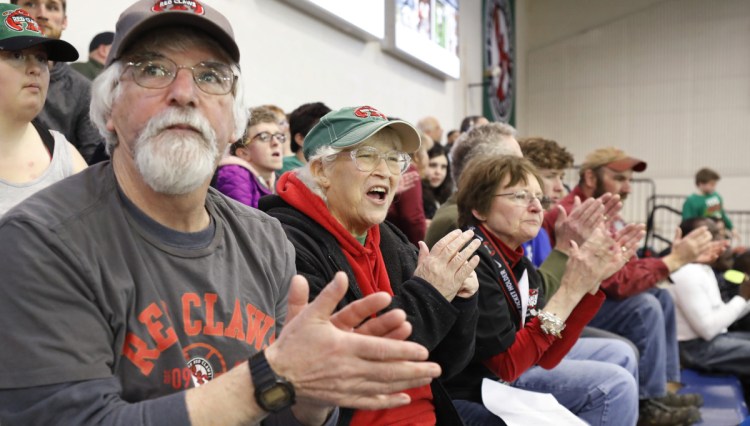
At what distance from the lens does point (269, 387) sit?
1104mm

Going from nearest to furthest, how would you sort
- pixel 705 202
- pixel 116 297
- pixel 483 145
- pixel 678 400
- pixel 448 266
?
pixel 116 297, pixel 448 266, pixel 483 145, pixel 678 400, pixel 705 202

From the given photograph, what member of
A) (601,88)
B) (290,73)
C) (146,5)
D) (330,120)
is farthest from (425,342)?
(601,88)

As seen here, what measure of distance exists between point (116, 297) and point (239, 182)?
2.32 metres

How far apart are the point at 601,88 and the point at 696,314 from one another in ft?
37.8

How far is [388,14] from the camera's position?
7781 millimetres

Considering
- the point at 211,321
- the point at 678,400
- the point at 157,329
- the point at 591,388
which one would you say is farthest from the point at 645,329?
the point at 157,329

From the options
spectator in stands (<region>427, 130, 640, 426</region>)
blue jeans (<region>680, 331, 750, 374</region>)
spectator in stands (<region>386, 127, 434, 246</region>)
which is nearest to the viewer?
spectator in stands (<region>427, 130, 640, 426</region>)

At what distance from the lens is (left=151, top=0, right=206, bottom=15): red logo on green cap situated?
4.50ft

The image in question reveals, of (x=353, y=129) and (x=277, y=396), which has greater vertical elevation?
(x=353, y=129)

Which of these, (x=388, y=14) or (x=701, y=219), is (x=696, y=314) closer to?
(x=701, y=219)

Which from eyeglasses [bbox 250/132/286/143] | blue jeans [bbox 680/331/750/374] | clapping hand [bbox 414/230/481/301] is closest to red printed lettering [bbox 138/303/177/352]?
clapping hand [bbox 414/230/481/301]

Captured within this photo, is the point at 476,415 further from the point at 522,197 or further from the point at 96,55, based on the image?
the point at 96,55

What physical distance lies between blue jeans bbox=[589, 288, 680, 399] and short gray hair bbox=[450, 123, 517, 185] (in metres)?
1.14

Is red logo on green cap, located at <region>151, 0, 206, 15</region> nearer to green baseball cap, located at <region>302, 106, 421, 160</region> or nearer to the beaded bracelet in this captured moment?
green baseball cap, located at <region>302, 106, 421, 160</region>
